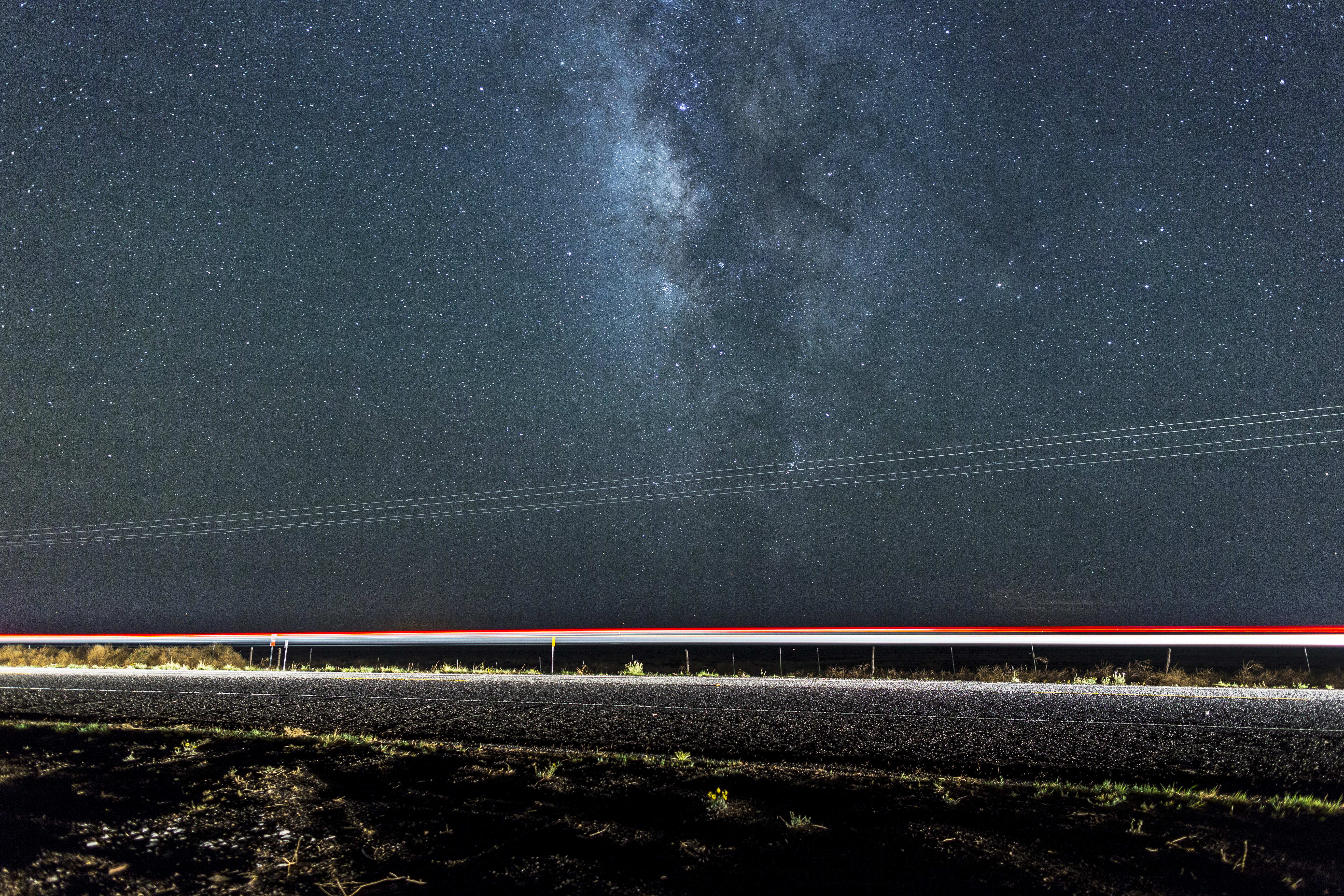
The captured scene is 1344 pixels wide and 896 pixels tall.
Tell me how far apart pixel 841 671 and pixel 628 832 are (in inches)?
478

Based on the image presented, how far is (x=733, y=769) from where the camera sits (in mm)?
6855

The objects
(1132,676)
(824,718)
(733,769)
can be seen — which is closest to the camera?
(733,769)

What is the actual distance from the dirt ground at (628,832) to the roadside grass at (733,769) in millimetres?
32

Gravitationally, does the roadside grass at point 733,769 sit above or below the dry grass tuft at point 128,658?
above

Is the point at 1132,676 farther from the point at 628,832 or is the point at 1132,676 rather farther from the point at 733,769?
the point at 628,832

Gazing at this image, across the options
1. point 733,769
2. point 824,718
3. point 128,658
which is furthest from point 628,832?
point 128,658

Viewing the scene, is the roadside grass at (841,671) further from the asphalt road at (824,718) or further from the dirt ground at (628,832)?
the dirt ground at (628,832)

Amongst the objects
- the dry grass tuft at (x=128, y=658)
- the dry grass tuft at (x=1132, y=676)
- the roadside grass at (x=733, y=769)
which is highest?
the roadside grass at (x=733, y=769)

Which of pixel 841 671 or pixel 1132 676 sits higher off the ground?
pixel 1132 676

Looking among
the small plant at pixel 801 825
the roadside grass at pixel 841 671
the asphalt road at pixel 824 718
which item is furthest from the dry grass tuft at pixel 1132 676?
the small plant at pixel 801 825

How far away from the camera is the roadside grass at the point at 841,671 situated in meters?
13.3

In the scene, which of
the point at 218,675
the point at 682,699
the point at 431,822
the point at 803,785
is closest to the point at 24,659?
the point at 218,675

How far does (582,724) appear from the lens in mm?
9477

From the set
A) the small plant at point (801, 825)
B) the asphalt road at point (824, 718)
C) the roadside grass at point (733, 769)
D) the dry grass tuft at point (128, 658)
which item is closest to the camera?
the small plant at point (801, 825)
